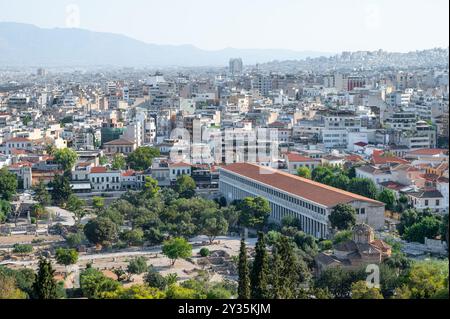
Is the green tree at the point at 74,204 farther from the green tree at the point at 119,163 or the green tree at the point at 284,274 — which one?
the green tree at the point at 284,274

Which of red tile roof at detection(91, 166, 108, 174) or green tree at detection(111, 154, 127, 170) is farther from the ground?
red tile roof at detection(91, 166, 108, 174)

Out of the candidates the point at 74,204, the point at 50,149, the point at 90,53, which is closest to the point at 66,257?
the point at 74,204

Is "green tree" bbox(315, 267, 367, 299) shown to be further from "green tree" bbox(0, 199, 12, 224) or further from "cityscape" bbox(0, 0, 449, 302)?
"green tree" bbox(0, 199, 12, 224)

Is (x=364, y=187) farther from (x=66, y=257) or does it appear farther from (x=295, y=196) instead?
(x=66, y=257)

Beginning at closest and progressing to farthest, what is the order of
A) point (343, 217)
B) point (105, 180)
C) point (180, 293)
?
point (180, 293), point (343, 217), point (105, 180)

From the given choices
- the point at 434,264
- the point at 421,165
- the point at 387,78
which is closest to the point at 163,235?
the point at 434,264

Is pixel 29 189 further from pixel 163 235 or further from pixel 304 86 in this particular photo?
pixel 304 86

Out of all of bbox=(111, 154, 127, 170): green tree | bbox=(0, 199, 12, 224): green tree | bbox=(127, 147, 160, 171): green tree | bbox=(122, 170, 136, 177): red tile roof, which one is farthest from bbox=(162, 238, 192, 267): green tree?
bbox=(127, 147, 160, 171): green tree
